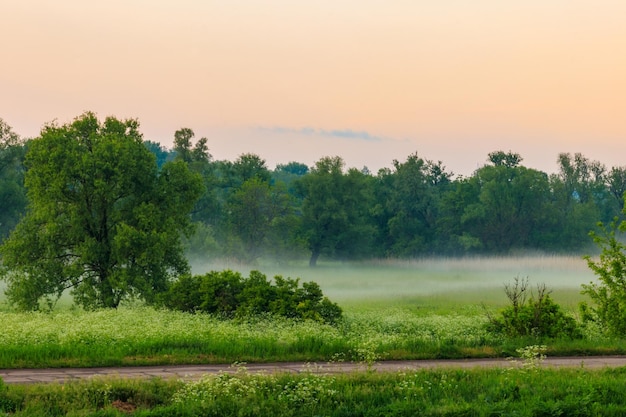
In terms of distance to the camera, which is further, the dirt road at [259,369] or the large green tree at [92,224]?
the large green tree at [92,224]

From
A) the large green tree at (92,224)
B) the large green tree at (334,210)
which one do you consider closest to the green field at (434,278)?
the large green tree at (334,210)

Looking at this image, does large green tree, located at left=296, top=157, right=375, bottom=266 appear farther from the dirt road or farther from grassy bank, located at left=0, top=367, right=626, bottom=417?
grassy bank, located at left=0, top=367, right=626, bottom=417

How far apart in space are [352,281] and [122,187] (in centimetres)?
3908

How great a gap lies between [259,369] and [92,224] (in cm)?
1866

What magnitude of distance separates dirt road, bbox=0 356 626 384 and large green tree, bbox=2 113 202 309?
14897mm

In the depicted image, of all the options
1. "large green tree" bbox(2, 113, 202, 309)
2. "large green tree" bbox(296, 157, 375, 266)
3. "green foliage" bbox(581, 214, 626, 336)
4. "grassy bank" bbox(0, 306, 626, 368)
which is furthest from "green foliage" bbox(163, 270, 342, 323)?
"large green tree" bbox(296, 157, 375, 266)

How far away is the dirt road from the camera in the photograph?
16.8 meters

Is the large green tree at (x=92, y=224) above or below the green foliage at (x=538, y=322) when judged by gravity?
above

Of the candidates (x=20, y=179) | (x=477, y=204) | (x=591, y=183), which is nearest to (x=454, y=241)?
(x=477, y=204)

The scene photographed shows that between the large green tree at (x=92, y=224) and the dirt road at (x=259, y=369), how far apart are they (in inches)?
587

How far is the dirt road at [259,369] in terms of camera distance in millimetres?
16812

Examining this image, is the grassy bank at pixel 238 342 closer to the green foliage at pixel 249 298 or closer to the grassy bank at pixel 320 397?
the green foliage at pixel 249 298

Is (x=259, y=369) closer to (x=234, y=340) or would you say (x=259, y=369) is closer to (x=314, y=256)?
(x=234, y=340)

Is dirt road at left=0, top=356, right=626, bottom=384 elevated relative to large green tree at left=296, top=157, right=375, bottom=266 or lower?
lower
